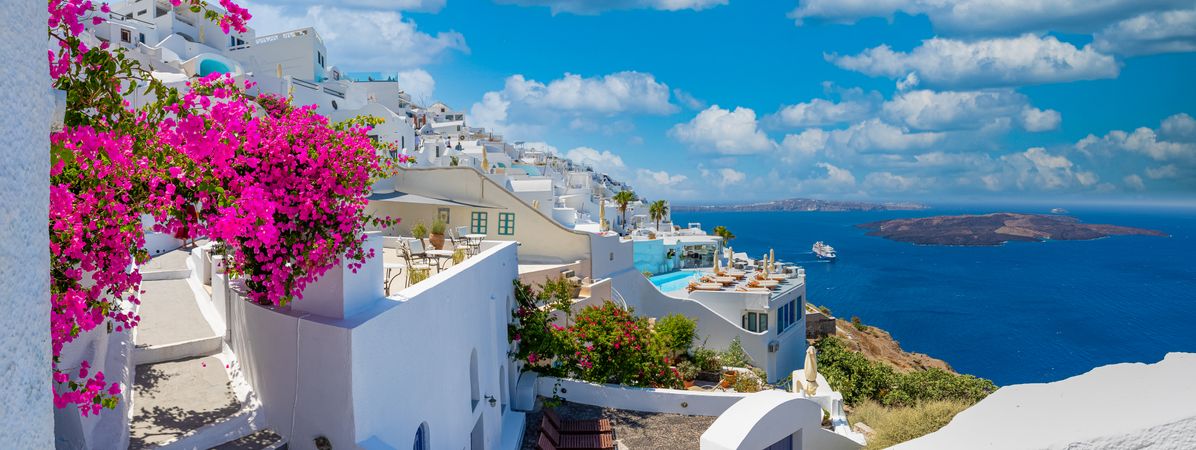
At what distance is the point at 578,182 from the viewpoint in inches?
2554

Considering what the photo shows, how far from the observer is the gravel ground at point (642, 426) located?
503 inches

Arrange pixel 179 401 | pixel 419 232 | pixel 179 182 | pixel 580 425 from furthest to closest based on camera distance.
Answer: pixel 419 232
pixel 580 425
pixel 179 401
pixel 179 182

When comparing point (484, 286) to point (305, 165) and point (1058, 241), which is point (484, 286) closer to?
point (305, 165)

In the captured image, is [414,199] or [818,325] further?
[818,325]

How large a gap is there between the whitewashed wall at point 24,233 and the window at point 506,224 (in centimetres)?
1881

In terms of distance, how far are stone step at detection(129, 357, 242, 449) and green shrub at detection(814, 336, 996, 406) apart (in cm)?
1947

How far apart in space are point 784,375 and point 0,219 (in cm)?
3004

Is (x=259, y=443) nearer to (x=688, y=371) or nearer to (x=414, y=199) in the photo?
(x=414, y=199)

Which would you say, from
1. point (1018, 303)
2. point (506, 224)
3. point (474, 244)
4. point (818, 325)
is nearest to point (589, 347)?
point (474, 244)

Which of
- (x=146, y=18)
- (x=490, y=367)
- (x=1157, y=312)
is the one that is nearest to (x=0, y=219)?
(x=490, y=367)

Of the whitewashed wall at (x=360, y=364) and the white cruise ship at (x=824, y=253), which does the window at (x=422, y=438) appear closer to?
the whitewashed wall at (x=360, y=364)

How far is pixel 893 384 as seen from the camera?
24.5m

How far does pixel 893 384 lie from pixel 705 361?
26.3ft

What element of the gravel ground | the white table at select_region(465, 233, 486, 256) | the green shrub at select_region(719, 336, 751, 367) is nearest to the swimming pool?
the green shrub at select_region(719, 336, 751, 367)
